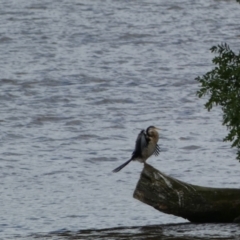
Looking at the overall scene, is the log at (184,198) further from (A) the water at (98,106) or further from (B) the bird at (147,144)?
(A) the water at (98,106)

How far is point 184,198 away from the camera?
9836 mm

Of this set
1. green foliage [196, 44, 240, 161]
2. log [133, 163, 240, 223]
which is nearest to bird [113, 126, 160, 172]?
log [133, 163, 240, 223]

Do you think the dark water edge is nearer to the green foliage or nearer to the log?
the log

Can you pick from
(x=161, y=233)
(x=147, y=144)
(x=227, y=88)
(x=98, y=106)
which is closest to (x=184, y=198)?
(x=161, y=233)

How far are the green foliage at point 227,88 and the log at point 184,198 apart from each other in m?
0.78

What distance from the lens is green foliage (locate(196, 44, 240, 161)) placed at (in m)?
8.92

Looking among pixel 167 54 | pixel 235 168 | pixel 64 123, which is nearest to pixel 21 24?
pixel 167 54

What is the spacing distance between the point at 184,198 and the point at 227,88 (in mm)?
1254

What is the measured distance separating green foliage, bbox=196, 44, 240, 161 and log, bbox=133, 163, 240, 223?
781 millimetres

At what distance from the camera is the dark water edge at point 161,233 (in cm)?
939

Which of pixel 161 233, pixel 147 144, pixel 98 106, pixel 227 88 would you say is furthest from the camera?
pixel 98 106

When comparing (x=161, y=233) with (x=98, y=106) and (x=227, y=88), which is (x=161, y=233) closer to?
(x=227, y=88)

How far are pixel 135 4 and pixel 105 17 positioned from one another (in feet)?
5.95

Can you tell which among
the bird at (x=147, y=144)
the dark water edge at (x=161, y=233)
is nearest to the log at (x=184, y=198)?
the dark water edge at (x=161, y=233)
